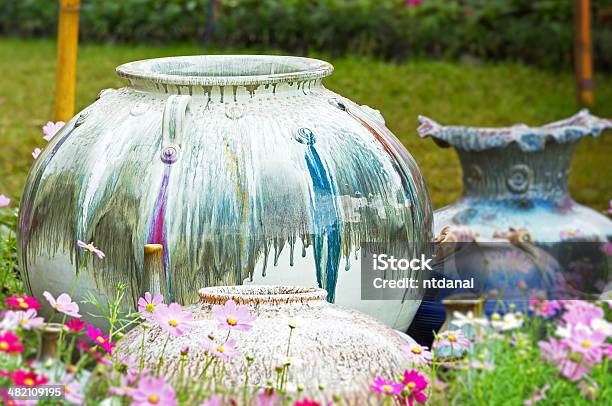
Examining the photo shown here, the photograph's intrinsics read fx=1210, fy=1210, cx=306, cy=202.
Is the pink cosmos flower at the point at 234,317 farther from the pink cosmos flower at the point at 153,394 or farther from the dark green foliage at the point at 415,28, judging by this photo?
the dark green foliage at the point at 415,28

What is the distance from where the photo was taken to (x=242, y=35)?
417 inches

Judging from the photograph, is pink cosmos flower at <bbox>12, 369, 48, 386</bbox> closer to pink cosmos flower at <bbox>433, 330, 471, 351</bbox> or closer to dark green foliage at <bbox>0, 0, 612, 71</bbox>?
pink cosmos flower at <bbox>433, 330, 471, 351</bbox>

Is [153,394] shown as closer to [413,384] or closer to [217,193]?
[413,384]

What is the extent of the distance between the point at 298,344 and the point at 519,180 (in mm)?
1975

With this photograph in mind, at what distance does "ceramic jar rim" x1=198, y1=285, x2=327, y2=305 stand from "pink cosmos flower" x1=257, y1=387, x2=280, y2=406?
11.7 inches

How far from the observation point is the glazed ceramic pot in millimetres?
2285

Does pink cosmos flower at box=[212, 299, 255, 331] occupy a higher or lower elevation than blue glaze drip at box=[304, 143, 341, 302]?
lower

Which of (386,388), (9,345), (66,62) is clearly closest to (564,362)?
(386,388)

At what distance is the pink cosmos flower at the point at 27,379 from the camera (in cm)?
184

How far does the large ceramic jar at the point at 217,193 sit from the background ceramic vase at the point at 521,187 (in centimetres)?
102

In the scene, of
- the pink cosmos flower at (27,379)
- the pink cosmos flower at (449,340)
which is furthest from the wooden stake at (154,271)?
the pink cosmos flower at (27,379)

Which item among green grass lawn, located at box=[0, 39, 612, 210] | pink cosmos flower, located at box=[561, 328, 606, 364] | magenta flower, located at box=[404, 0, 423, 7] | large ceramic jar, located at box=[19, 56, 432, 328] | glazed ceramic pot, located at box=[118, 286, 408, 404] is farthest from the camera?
magenta flower, located at box=[404, 0, 423, 7]

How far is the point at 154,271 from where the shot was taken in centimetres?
282

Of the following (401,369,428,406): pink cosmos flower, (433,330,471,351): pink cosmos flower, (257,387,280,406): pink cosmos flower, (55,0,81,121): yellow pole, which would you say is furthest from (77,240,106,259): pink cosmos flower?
(55,0,81,121): yellow pole
